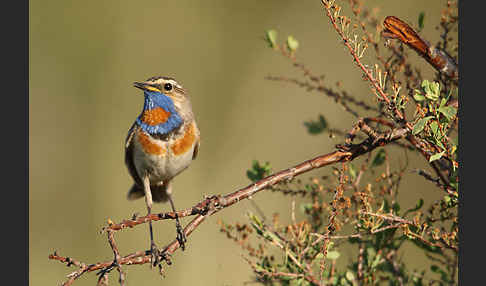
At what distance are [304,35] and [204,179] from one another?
7.29 ft

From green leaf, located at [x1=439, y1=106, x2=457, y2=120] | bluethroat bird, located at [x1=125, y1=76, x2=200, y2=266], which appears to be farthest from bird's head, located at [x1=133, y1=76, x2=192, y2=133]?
green leaf, located at [x1=439, y1=106, x2=457, y2=120]

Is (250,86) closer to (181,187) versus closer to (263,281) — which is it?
(181,187)

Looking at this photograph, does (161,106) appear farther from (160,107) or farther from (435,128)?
(435,128)

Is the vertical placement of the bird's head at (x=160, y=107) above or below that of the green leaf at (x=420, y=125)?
above

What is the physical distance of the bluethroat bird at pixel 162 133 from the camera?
3.80m

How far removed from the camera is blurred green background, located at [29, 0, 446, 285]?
6406mm

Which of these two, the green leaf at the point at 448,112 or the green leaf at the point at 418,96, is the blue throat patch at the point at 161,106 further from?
the green leaf at the point at 448,112

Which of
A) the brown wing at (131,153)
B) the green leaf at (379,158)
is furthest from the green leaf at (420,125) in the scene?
the brown wing at (131,153)

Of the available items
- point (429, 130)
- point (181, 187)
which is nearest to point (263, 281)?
point (429, 130)

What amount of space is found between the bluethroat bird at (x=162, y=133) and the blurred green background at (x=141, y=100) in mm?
2207

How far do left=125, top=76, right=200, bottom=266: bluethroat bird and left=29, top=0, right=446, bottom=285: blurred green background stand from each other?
221 centimetres

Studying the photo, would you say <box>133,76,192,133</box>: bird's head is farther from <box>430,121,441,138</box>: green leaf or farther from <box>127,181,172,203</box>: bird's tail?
<box>430,121,441,138</box>: green leaf

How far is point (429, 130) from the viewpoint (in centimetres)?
211

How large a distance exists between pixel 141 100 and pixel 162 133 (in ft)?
12.6
